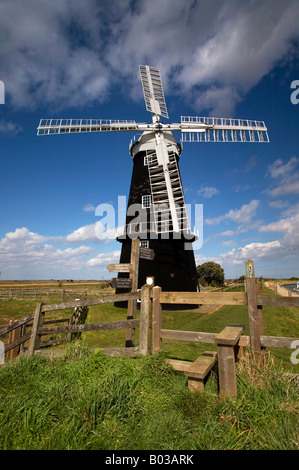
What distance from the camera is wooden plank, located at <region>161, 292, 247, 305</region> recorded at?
3.79 meters

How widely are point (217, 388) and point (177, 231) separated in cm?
1141

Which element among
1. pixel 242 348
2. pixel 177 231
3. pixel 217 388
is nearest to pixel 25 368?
pixel 217 388

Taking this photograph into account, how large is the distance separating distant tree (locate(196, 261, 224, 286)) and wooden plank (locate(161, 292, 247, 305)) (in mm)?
37240

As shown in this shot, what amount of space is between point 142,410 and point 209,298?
194 cm

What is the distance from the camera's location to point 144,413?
264 centimetres

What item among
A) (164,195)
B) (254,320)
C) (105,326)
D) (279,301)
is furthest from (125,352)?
(164,195)

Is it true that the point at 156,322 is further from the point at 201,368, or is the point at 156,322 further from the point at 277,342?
the point at 277,342

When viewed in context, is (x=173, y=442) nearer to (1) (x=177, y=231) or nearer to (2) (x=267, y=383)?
(2) (x=267, y=383)

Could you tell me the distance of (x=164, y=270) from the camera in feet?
49.6

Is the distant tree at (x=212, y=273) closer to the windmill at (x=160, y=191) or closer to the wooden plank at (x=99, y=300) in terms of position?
the windmill at (x=160, y=191)

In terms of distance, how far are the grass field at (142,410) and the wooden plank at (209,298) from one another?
80cm

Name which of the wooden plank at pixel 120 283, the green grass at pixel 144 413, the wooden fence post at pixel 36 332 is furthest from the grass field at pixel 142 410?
the wooden plank at pixel 120 283

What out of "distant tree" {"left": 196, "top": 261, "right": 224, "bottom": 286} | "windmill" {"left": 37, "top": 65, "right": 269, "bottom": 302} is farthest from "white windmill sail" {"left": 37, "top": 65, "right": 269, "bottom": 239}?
"distant tree" {"left": 196, "top": 261, "right": 224, "bottom": 286}

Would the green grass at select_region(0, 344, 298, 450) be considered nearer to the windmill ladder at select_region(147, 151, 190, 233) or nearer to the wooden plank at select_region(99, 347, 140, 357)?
the wooden plank at select_region(99, 347, 140, 357)
